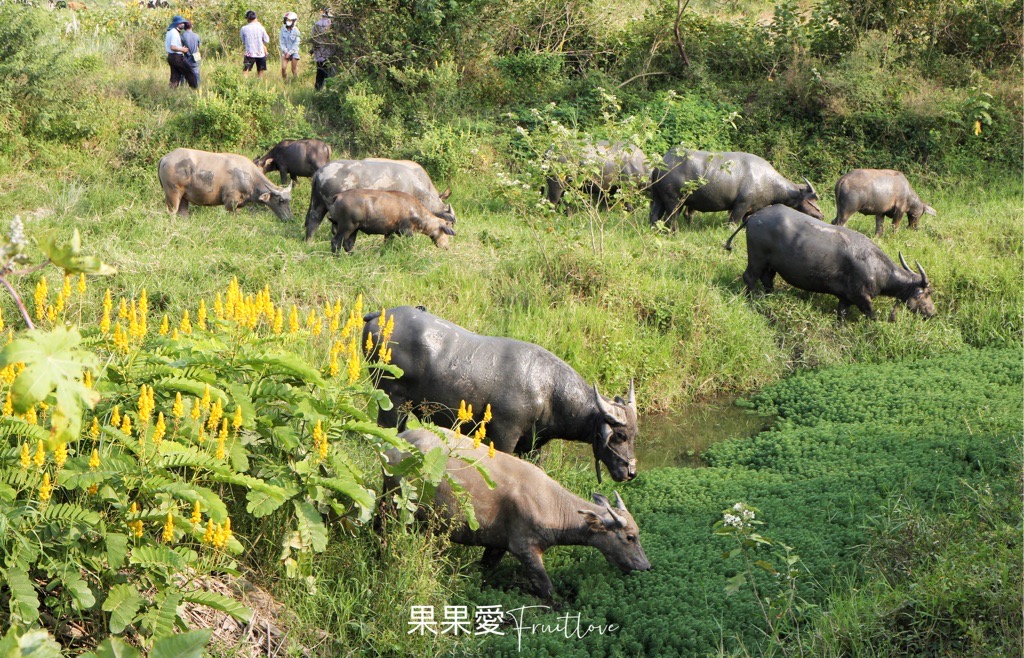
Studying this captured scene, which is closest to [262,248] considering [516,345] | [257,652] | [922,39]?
[516,345]

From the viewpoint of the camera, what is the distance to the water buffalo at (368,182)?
12.7 m

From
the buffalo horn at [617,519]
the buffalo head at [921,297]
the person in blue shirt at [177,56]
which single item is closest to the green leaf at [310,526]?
the buffalo horn at [617,519]

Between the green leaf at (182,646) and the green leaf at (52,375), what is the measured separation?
1.33m

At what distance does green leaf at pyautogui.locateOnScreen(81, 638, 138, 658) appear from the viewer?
4.47 meters

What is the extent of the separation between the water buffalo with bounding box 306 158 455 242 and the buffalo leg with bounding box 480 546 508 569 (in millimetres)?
6518

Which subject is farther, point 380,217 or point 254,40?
point 254,40

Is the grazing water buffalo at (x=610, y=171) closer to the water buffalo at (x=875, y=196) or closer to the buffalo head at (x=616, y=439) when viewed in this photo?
the water buffalo at (x=875, y=196)

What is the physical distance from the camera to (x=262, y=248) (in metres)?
11.8

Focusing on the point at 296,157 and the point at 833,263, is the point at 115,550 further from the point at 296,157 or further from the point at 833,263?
the point at 296,157

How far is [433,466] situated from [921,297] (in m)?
7.59

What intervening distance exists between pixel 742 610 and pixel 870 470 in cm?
252

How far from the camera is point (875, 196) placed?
13.4 metres

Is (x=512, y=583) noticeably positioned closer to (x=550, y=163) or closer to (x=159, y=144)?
(x=550, y=163)

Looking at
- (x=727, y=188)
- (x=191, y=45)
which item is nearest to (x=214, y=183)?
(x=191, y=45)
